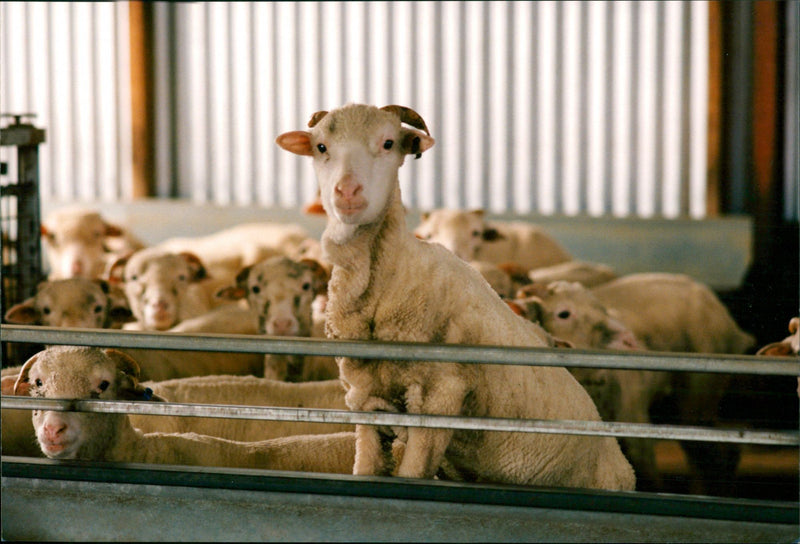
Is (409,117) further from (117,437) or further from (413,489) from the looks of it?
(117,437)

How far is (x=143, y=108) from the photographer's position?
10.3 meters

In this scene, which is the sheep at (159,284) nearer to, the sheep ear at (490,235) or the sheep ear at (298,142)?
the sheep ear at (490,235)

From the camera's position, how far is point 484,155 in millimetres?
Result: 9789

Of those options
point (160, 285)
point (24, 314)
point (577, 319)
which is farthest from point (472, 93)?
point (24, 314)

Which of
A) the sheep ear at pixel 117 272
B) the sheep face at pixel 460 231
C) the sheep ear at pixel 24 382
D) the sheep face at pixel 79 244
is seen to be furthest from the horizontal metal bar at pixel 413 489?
the sheep face at pixel 79 244

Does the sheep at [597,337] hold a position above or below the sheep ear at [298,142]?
below

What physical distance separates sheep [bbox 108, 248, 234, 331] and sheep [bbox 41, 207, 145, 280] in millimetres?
1159

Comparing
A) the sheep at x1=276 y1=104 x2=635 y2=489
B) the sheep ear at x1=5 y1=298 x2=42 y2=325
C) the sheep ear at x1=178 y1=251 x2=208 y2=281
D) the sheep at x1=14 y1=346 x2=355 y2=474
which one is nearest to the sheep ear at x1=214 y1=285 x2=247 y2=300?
the sheep ear at x1=178 y1=251 x2=208 y2=281

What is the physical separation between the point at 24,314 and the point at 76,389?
1.69 meters

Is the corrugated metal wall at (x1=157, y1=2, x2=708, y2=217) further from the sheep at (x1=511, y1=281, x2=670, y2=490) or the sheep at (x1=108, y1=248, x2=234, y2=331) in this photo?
the sheep at (x1=511, y1=281, x2=670, y2=490)

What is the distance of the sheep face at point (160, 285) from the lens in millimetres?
5422

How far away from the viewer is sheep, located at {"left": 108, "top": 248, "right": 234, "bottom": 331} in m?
5.43

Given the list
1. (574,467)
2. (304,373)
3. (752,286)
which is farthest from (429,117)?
(574,467)

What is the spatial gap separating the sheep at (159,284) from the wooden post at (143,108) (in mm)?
4508
